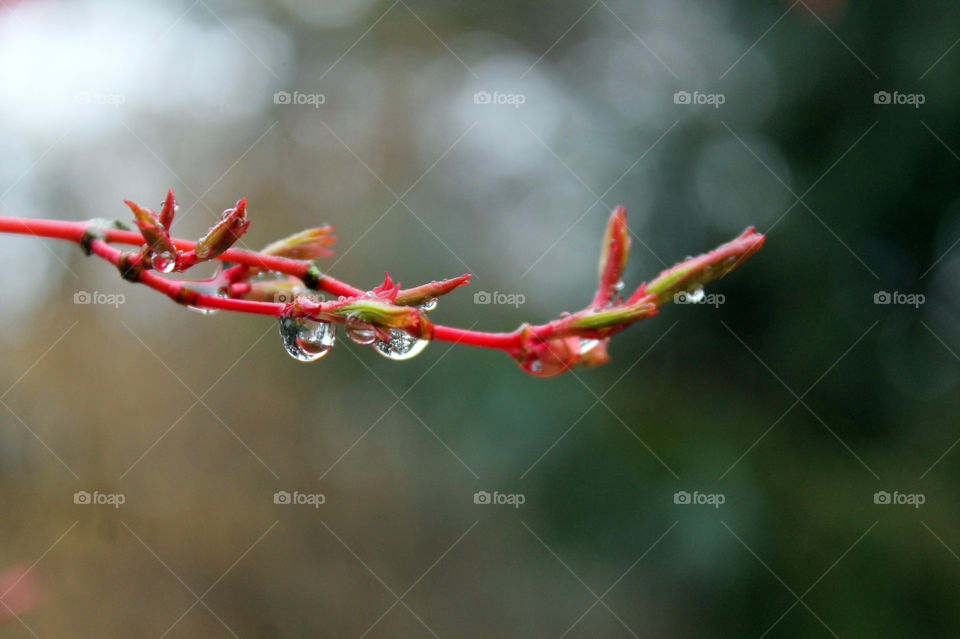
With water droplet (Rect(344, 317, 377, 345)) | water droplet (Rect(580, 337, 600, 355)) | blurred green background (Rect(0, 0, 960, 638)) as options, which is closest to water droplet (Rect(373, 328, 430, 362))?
water droplet (Rect(344, 317, 377, 345))

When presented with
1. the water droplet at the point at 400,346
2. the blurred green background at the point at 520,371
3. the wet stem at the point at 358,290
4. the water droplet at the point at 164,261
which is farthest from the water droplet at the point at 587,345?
the blurred green background at the point at 520,371

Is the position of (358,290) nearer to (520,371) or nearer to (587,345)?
(587,345)

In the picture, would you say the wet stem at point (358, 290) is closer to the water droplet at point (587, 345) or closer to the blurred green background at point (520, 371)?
the water droplet at point (587, 345)

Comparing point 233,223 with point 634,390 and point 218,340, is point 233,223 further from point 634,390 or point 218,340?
point 218,340

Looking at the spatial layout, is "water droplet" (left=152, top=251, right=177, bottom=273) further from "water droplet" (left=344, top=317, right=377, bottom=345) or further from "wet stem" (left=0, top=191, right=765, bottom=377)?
"water droplet" (left=344, top=317, right=377, bottom=345)

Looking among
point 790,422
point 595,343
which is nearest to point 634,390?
point 790,422

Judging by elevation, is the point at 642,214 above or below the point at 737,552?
above

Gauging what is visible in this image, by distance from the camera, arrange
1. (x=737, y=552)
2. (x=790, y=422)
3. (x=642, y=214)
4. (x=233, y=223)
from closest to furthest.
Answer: (x=233, y=223) → (x=737, y=552) → (x=790, y=422) → (x=642, y=214)
